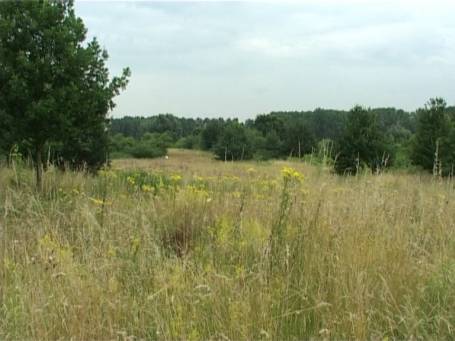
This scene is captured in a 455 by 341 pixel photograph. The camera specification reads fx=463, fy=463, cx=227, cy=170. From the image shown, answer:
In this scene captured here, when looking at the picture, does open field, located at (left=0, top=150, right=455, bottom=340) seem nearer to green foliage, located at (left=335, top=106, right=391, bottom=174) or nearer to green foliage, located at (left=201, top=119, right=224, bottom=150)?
green foliage, located at (left=335, top=106, right=391, bottom=174)

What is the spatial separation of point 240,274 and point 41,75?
229 inches

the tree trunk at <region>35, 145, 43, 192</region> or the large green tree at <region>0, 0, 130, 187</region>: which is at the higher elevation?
the large green tree at <region>0, 0, 130, 187</region>

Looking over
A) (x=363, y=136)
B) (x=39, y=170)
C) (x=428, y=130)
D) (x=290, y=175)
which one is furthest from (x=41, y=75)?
(x=428, y=130)

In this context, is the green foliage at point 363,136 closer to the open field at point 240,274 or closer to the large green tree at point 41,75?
the large green tree at point 41,75

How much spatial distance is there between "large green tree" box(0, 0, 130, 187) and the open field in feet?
11.4

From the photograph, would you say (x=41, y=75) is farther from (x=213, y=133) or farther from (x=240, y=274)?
(x=213, y=133)

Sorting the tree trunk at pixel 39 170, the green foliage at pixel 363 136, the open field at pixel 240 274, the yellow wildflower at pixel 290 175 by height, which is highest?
the green foliage at pixel 363 136

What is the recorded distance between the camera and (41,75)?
7.36 m

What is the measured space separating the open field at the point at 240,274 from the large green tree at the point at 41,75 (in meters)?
3.49

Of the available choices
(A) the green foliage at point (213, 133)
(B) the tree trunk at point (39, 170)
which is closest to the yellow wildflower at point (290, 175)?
(B) the tree trunk at point (39, 170)

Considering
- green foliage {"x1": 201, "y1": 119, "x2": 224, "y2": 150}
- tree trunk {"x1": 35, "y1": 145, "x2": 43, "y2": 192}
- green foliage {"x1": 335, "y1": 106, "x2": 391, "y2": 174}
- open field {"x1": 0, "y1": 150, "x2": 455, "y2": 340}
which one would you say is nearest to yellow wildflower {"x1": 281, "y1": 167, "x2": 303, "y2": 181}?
open field {"x1": 0, "y1": 150, "x2": 455, "y2": 340}

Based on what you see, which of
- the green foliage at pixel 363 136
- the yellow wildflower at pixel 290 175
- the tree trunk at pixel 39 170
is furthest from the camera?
the green foliage at pixel 363 136

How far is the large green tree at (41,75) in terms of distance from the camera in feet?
23.8

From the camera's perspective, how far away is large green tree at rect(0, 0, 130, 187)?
7.25 meters
